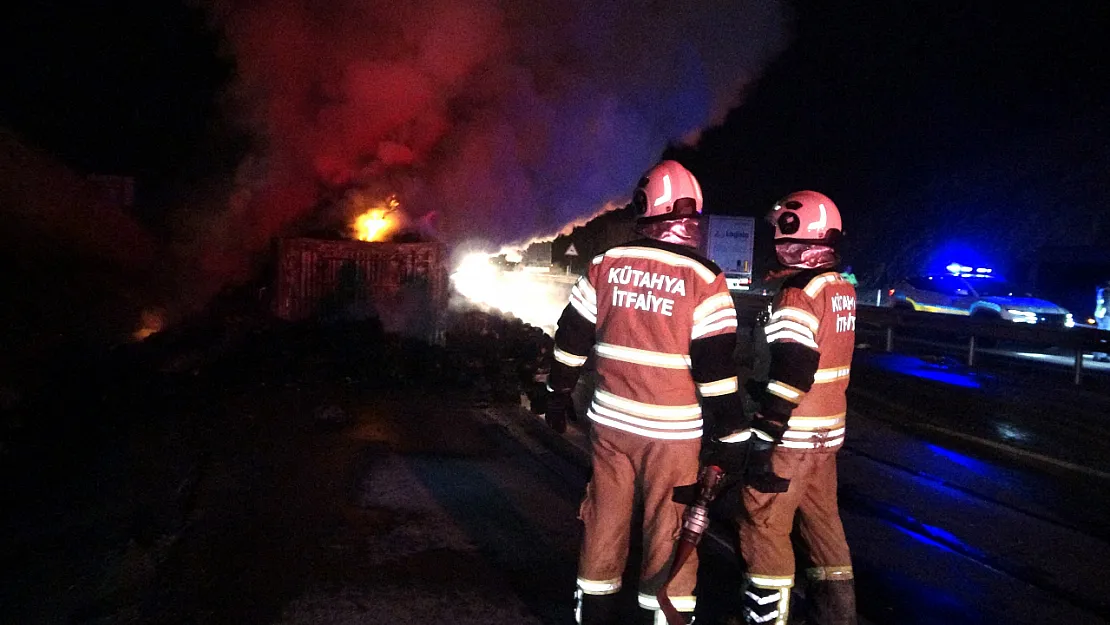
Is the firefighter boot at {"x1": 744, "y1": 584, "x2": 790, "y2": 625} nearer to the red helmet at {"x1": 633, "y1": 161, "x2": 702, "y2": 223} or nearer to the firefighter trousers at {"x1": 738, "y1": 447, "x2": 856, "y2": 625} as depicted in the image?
the firefighter trousers at {"x1": 738, "y1": 447, "x2": 856, "y2": 625}

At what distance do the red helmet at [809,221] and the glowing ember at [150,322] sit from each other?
11418 millimetres

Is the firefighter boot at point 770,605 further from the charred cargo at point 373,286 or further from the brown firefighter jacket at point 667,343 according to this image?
the charred cargo at point 373,286

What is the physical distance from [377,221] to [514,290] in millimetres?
9960

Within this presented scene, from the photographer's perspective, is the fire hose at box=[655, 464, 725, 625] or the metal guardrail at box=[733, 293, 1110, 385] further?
the metal guardrail at box=[733, 293, 1110, 385]

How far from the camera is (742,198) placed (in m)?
44.9

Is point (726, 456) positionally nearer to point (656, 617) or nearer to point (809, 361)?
point (809, 361)

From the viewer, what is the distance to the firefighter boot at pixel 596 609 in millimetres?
3088

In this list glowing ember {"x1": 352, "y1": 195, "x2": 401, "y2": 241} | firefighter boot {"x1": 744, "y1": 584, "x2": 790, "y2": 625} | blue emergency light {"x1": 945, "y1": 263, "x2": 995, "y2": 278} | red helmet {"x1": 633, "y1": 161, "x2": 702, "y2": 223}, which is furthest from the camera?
blue emergency light {"x1": 945, "y1": 263, "x2": 995, "y2": 278}

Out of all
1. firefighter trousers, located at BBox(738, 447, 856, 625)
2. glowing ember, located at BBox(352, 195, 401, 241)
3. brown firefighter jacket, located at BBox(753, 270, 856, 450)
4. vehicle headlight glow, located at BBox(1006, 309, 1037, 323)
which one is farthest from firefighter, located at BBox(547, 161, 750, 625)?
vehicle headlight glow, located at BBox(1006, 309, 1037, 323)

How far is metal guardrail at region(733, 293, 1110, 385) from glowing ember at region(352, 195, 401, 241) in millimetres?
5756

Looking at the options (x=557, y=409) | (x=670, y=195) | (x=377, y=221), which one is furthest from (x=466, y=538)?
(x=377, y=221)

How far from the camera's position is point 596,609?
3094 millimetres

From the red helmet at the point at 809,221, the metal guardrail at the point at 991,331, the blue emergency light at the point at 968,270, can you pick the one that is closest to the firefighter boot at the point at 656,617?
the red helmet at the point at 809,221

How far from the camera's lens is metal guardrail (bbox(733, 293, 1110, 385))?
1042 centimetres
